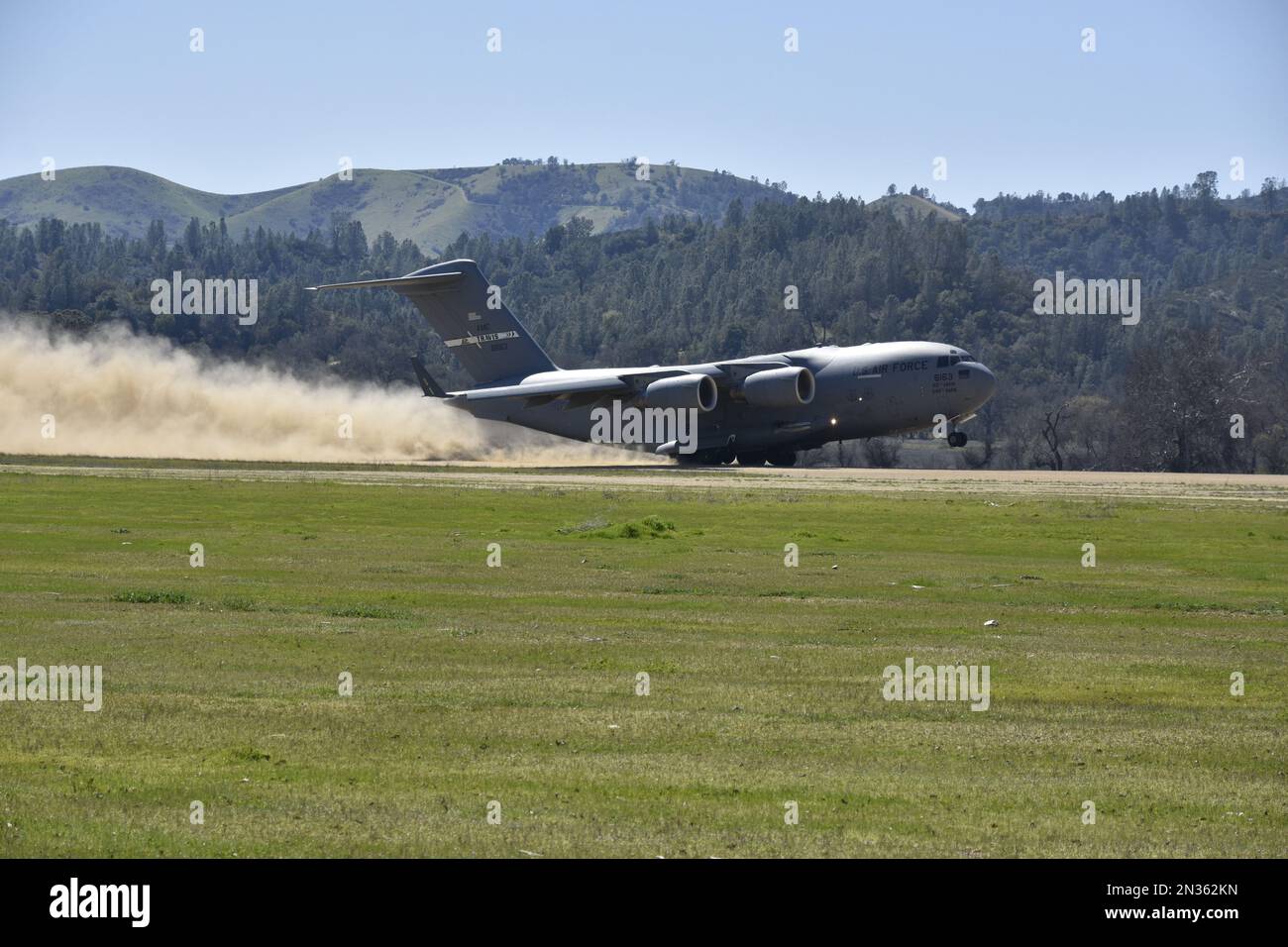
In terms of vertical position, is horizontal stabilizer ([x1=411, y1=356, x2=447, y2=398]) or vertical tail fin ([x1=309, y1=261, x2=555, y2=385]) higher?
vertical tail fin ([x1=309, y1=261, x2=555, y2=385])

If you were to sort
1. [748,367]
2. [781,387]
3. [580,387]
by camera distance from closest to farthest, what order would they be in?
[781,387]
[748,367]
[580,387]

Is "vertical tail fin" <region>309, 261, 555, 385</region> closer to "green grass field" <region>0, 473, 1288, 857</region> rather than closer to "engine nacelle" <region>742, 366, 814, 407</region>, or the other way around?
"engine nacelle" <region>742, 366, 814, 407</region>

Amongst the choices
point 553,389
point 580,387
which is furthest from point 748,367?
point 553,389

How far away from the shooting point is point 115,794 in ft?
40.3

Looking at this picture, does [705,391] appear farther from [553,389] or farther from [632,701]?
[632,701]

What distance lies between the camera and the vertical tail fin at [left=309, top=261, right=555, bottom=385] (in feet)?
250

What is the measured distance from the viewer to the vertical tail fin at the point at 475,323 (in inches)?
3004

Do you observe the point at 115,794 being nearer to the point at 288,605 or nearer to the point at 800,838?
the point at 800,838

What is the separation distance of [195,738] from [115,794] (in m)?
2.17

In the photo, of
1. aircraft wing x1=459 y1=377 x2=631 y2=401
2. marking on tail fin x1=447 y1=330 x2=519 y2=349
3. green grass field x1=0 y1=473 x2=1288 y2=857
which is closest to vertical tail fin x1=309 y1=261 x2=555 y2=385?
marking on tail fin x1=447 y1=330 x2=519 y2=349

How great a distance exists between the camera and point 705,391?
69.1 m

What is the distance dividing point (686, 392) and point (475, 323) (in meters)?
13.7

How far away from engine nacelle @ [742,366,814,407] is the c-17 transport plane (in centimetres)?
6
